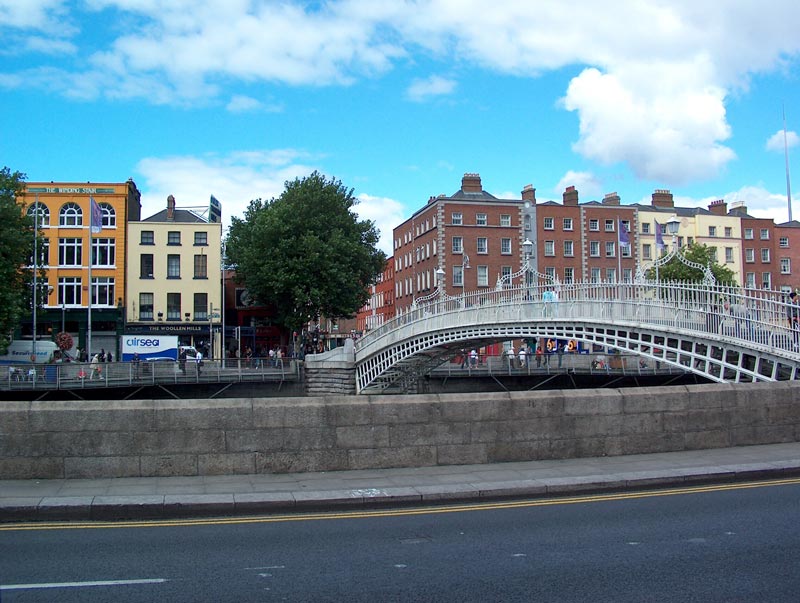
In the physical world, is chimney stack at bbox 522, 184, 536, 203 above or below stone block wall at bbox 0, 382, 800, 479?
above

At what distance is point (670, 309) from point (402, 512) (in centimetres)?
1522

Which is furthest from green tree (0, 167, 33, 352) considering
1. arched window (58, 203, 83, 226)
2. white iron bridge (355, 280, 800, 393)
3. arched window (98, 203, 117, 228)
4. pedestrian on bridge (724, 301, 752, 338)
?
pedestrian on bridge (724, 301, 752, 338)

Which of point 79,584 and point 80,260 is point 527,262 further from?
point 80,260

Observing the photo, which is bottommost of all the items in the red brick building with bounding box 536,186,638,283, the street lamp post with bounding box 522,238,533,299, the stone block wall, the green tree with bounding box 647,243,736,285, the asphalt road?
the asphalt road

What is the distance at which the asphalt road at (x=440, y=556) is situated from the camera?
21.9 ft

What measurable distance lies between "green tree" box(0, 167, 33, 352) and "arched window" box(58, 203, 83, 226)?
11.0 metres

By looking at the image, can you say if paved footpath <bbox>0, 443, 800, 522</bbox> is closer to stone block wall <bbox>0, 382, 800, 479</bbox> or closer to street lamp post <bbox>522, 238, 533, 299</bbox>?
stone block wall <bbox>0, 382, 800, 479</bbox>

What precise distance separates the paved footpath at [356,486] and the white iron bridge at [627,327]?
7568 millimetres

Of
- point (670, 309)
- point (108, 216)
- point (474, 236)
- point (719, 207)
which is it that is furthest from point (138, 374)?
point (719, 207)

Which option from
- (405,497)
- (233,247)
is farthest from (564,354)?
(405,497)

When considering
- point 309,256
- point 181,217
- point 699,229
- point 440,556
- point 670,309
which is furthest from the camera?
point 699,229

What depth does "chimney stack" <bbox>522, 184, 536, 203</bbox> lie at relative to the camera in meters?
72.7

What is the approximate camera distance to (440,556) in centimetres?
786

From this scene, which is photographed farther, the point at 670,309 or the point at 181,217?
the point at 181,217
